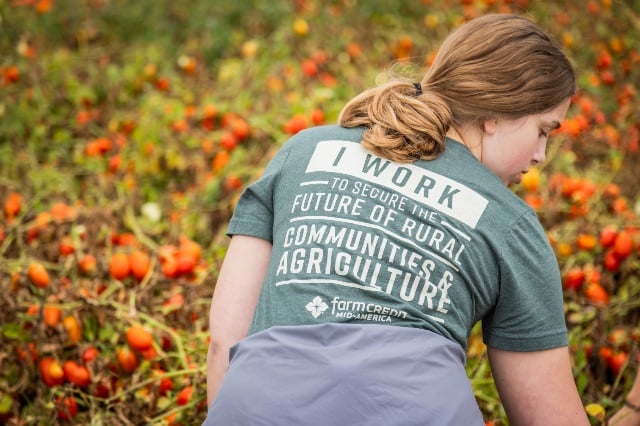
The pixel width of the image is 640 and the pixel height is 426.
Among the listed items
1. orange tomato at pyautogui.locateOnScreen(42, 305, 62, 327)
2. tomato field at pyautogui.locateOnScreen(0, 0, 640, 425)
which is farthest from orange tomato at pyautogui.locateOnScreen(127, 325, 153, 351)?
orange tomato at pyautogui.locateOnScreen(42, 305, 62, 327)

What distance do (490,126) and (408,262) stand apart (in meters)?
0.37

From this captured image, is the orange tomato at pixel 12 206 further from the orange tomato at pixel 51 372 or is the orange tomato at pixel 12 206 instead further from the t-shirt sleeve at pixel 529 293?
the t-shirt sleeve at pixel 529 293

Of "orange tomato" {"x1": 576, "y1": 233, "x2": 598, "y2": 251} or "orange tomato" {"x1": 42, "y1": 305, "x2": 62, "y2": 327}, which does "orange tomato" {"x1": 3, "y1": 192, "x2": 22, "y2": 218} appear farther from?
"orange tomato" {"x1": 576, "y1": 233, "x2": 598, "y2": 251}

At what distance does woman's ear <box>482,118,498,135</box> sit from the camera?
154 centimetres

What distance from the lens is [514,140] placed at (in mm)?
1567

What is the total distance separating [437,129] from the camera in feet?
4.90

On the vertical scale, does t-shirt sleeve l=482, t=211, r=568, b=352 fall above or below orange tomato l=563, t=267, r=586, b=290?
above

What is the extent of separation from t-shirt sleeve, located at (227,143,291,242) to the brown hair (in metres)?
0.19

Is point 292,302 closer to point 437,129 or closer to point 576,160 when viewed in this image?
point 437,129

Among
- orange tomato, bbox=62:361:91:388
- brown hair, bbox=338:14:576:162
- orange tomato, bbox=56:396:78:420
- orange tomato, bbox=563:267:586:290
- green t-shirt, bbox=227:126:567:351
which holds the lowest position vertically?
orange tomato, bbox=56:396:78:420

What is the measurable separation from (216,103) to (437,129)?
2.25 metres

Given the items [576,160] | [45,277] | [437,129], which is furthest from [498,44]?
[576,160]

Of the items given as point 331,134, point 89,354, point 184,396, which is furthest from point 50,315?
point 331,134

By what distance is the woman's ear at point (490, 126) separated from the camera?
5.06ft
